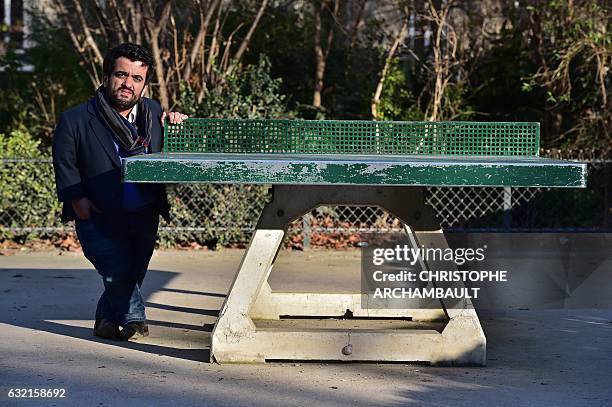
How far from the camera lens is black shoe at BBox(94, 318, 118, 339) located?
6809mm

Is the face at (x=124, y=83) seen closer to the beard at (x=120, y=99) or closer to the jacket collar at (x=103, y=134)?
the beard at (x=120, y=99)

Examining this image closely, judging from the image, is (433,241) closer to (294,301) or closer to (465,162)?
(465,162)

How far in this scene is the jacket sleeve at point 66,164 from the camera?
21.2ft

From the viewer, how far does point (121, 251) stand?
665cm

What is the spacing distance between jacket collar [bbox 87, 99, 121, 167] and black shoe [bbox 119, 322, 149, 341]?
100 centimetres

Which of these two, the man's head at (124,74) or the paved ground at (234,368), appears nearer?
the paved ground at (234,368)

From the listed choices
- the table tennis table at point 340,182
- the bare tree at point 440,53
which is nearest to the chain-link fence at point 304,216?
the bare tree at point 440,53

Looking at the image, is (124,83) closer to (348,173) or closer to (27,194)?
(348,173)

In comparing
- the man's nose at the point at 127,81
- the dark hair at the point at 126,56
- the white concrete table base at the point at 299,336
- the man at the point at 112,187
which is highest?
the dark hair at the point at 126,56

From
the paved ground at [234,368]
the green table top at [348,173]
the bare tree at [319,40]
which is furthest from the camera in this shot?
the bare tree at [319,40]


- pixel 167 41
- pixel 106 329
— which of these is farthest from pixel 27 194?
pixel 106 329

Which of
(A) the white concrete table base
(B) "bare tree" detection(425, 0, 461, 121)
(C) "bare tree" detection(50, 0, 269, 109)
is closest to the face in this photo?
(A) the white concrete table base

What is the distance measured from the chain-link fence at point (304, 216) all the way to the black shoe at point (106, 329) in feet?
Answer: 15.5

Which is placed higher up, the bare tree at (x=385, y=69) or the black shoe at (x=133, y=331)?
the bare tree at (x=385, y=69)
